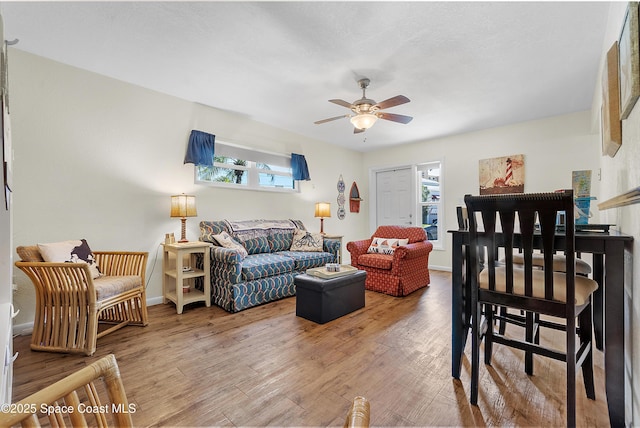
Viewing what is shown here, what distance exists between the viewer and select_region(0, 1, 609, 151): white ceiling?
2.05 meters

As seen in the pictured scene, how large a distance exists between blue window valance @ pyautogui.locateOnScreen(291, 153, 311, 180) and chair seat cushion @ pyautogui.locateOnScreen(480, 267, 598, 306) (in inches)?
145

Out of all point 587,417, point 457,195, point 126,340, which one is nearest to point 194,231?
point 126,340

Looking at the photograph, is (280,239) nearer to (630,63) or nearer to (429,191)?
(429,191)

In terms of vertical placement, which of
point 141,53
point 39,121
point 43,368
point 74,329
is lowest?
point 43,368

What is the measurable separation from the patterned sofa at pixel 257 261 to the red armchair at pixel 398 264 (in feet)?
1.41

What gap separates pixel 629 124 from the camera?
137cm

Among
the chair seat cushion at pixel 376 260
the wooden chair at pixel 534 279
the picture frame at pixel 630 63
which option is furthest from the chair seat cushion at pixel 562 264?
the chair seat cushion at pixel 376 260

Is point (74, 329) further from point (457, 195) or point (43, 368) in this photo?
point (457, 195)

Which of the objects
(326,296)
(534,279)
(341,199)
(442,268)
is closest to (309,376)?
(326,296)

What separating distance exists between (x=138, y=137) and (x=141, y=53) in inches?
39.6

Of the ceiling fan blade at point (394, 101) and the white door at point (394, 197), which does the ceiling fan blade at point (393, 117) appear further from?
the white door at point (394, 197)

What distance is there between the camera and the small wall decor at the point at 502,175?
4.42 metres

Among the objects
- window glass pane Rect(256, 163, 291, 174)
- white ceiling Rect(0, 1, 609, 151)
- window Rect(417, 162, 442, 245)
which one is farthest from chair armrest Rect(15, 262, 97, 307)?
window Rect(417, 162, 442, 245)

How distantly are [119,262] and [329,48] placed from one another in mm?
2766
